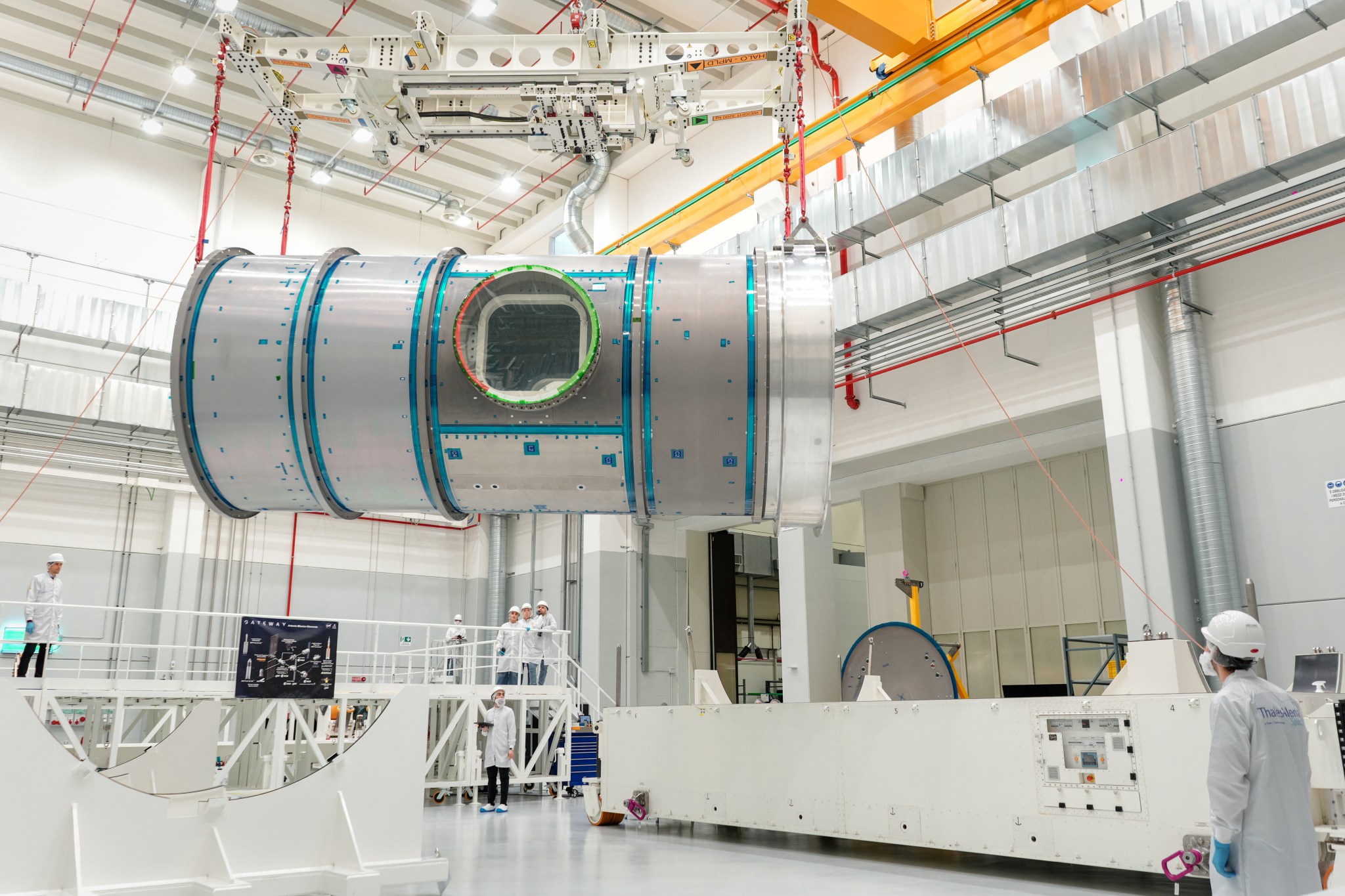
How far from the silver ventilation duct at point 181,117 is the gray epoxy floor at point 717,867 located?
14.9 meters

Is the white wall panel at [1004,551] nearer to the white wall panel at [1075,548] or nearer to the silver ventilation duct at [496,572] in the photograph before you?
the white wall panel at [1075,548]

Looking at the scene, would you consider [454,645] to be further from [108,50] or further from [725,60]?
[108,50]

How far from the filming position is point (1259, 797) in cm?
427

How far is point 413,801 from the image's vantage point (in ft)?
24.5

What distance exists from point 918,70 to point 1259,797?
10726 millimetres

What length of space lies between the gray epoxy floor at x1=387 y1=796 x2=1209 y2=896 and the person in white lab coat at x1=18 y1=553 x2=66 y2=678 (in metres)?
6.12

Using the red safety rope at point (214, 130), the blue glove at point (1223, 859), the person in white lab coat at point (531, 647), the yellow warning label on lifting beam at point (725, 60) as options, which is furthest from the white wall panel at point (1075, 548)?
the red safety rope at point (214, 130)

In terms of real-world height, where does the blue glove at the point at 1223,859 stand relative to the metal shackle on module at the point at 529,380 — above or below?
below

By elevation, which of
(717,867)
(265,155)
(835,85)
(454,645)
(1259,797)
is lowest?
(717,867)

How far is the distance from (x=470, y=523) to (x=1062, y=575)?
15631mm

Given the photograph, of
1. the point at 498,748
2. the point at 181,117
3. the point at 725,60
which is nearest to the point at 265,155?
the point at 181,117

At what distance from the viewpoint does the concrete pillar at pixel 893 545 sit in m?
17.6

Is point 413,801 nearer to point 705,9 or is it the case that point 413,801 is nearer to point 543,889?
point 543,889

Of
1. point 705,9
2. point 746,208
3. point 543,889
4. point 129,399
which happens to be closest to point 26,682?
point 129,399
